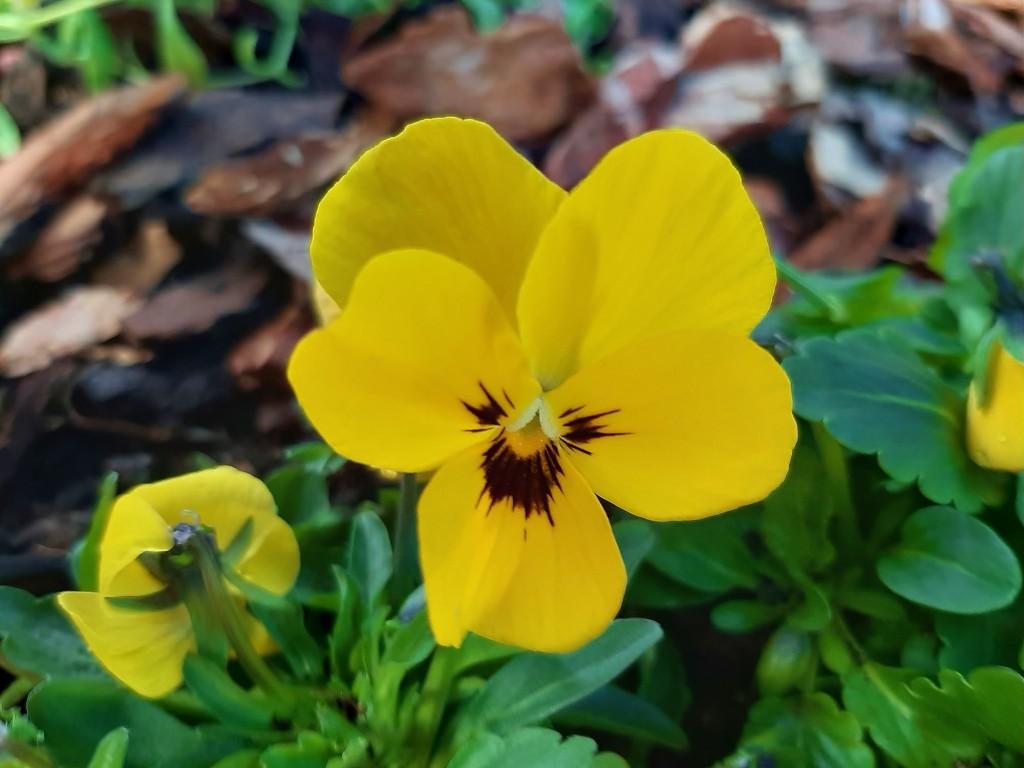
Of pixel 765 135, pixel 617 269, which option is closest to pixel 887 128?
pixel 765 135

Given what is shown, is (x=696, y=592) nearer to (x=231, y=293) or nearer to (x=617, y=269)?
(x=617, y=269)

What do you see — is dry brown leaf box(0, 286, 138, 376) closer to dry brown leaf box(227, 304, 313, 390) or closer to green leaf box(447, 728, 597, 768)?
dry brown leaf box(227, 304, 313, 390)

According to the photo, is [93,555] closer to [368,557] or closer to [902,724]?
[368,557]

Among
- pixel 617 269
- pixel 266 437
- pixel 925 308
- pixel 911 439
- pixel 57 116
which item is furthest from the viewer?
pixel 57 116

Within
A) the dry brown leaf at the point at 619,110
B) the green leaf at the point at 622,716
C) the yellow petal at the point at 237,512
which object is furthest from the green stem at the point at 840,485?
the dry brown leaf at the point at 619,110

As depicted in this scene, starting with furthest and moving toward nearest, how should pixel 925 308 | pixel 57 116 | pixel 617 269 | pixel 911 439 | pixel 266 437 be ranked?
pixel 57 116
pixel 266 437
pixel 925 308
pixel 911 439
pixel 617 269

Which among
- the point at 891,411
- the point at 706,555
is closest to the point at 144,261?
the point at 706,555

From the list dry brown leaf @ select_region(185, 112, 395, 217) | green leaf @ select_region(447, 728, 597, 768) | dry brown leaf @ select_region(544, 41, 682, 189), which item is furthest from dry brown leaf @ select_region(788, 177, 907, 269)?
green leaf @ select_region(447, 728, 597, 768)
